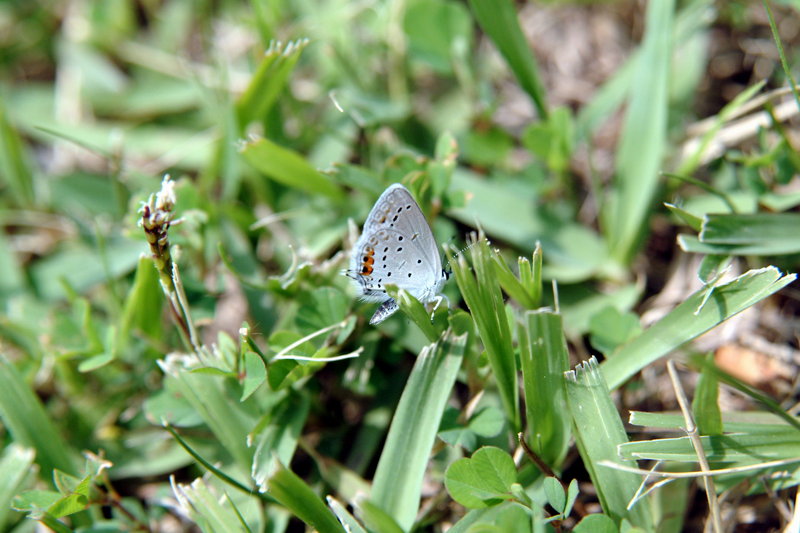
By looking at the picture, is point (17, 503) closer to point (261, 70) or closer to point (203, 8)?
point (261, 70)

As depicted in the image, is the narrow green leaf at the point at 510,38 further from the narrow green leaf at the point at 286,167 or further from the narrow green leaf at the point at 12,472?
the narrow green leaf at the point at 12,472

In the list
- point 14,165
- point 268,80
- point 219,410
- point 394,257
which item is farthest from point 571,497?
point 14,165

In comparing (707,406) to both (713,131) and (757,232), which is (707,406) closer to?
(757,232)

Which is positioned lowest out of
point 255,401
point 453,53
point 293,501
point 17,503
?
point 293,501

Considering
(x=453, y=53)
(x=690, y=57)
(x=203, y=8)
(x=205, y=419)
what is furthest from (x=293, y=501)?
(x=203, y=8)

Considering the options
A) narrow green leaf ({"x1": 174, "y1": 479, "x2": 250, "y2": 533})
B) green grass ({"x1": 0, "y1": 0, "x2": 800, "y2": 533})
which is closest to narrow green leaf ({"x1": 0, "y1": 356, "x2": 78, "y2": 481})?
green grass ({"x1": 0, "y1": 0, "x2": 800, "y2": 533})

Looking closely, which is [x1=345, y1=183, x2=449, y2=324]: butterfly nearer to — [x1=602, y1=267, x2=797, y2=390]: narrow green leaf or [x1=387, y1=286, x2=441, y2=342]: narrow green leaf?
[x1=387, y1=286, x2=441, y2=342]: narrow green leaf
